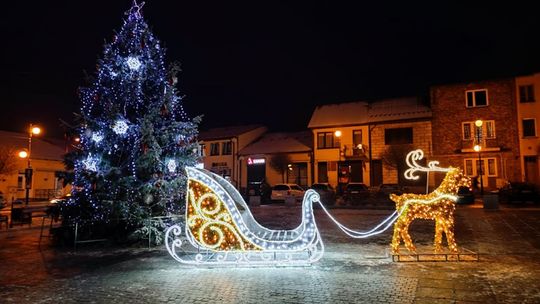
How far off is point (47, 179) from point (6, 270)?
120 feet

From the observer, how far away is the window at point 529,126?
104 ft

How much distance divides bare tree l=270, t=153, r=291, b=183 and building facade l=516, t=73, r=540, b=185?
2098 cm

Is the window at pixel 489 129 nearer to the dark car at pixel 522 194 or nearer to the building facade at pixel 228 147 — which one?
the dark car at pixel 522 194

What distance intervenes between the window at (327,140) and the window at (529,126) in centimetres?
1571

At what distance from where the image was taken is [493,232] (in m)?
13.7

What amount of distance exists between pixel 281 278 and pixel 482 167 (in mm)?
30166

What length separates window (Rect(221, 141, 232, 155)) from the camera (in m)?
47.3

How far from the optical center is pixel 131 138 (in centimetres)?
1251

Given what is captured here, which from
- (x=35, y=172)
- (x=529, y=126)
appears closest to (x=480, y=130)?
(x=529, y=126)

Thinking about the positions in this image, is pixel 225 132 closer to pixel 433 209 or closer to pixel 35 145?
pixel 35 145

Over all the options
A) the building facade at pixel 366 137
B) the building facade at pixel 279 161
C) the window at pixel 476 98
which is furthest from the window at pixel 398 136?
the building facade at pixel 279 161

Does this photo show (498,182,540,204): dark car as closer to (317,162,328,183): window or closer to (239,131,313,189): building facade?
(317,162,328,183): window

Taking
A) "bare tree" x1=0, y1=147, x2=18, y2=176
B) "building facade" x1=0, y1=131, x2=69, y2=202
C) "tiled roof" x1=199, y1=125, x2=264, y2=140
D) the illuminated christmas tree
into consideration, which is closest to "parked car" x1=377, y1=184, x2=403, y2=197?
the illuminated christmas tree

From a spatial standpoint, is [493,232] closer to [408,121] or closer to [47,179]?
[408,121]
